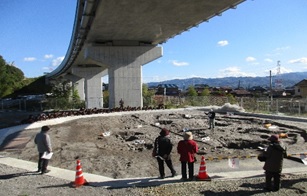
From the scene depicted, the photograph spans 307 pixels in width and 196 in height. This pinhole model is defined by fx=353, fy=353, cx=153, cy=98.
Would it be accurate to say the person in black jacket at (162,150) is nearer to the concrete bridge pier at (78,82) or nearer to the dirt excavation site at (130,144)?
the dirt excavation site at (130,144)

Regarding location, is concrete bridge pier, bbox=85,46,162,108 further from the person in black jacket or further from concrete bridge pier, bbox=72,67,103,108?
the person in black jacket

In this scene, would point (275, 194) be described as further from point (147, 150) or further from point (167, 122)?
point (167, 122)

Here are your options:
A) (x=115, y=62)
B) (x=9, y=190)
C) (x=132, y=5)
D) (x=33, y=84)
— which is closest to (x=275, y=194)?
(x=9, y=190)

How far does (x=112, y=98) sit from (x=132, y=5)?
1627 centimetres

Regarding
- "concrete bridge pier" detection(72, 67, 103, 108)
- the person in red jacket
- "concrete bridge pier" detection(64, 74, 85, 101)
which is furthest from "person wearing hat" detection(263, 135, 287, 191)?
"concrete bridge pier" detection(64, 74, 85, 101)

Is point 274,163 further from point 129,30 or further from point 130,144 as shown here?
point 129,30

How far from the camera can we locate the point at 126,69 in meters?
35.4

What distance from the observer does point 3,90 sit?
232ft

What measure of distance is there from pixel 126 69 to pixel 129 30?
6.53 m

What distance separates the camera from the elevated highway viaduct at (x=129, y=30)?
21375 millimetres

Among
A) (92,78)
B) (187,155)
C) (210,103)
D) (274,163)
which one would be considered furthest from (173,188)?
(92,78)

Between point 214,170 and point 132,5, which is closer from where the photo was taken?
point 214,170

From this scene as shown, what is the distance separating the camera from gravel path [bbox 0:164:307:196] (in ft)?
26.0

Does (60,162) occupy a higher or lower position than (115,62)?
lower
